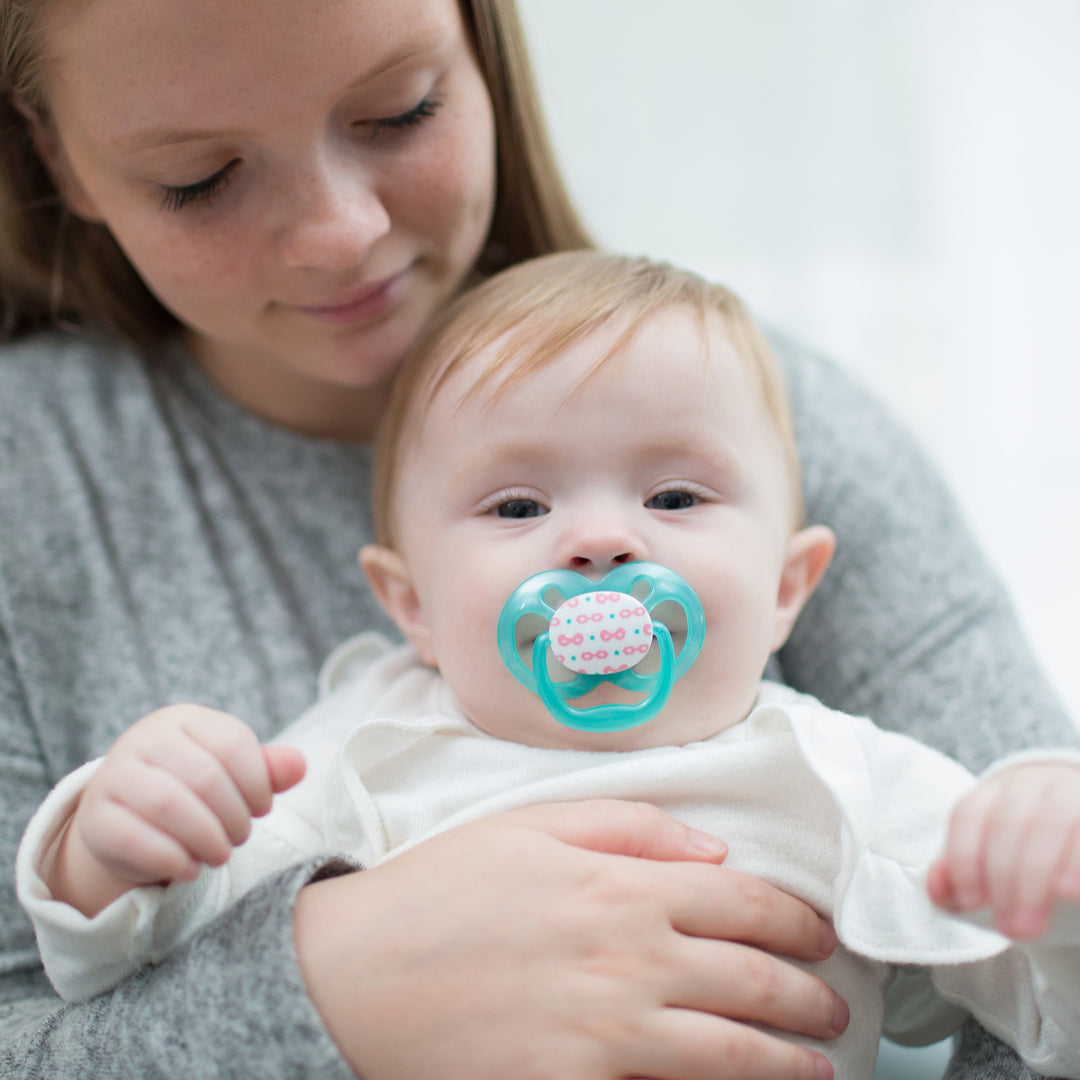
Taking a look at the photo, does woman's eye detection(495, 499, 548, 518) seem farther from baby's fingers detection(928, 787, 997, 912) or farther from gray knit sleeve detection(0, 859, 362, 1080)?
baby's fingers detection(928, 787, 997, 912)

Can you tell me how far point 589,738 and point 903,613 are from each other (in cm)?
45

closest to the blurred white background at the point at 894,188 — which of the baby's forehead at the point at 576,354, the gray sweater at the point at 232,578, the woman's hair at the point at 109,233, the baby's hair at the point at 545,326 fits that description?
the woman's hair at the point at 109,233

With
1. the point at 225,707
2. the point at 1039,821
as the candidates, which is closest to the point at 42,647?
the point at 225,707

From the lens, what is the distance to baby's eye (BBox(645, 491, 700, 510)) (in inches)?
37.8

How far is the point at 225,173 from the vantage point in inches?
40.1

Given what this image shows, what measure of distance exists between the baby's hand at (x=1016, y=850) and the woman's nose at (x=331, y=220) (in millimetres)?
729

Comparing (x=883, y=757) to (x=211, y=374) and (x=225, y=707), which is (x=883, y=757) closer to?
(x=225, y=707)

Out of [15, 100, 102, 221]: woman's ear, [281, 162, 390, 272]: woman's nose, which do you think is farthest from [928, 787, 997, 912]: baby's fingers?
[15, 100, 102, 221]: woman's ear

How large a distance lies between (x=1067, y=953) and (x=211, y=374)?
115 centimetres

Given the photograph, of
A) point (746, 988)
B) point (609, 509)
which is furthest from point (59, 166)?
point (746, 988)

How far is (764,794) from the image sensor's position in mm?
888

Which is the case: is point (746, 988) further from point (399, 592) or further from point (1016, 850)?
point (399, 592)

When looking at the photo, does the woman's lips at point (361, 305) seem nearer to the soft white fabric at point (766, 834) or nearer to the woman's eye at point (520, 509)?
the woman's eye at point (520, 509)

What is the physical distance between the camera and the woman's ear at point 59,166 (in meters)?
1.15
